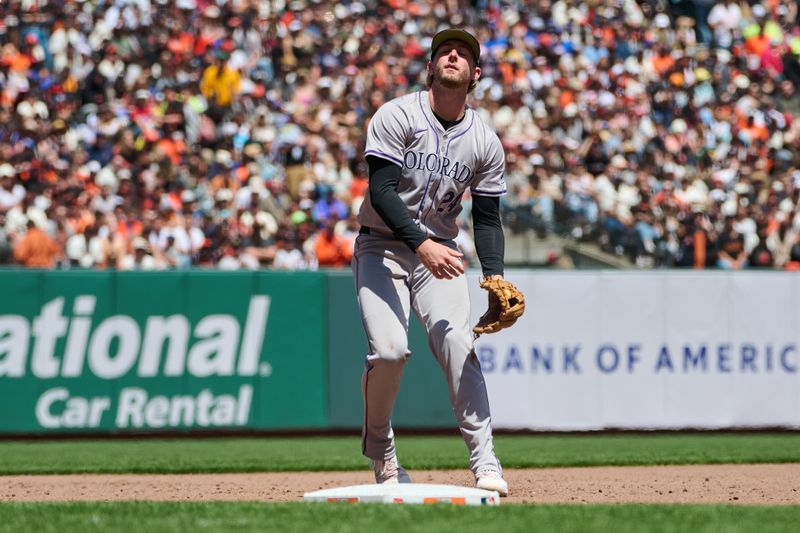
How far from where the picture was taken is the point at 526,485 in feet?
26.2

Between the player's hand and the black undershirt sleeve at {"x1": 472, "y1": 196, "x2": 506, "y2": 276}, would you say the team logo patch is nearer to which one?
the black undershirt sleeve at {"x1": 472, "y1": 196, "x2": 506, "y2": 276}

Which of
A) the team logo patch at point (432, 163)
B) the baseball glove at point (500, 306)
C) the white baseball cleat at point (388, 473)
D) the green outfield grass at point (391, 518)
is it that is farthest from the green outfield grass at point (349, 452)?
the green outfield grass at point (391, 518)

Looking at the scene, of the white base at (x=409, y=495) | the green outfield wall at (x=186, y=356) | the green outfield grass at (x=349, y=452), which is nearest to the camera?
the white base at (x=409, y=495)

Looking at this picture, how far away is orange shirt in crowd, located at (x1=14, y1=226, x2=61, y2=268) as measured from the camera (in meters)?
13.4

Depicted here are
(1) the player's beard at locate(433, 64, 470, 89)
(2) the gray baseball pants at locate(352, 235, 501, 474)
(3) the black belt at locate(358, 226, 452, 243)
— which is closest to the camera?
(1) the player's beard at locate(433, 64, 470, 89)

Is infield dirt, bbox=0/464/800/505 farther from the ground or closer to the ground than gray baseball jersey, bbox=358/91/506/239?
closer to the ground

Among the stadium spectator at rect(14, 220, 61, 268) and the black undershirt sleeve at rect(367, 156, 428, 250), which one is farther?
the stadium spectator at rect(14, 220, 61, 268)

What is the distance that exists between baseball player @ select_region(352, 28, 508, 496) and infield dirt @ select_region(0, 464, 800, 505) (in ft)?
2.12

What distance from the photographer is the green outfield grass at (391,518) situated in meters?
5.06

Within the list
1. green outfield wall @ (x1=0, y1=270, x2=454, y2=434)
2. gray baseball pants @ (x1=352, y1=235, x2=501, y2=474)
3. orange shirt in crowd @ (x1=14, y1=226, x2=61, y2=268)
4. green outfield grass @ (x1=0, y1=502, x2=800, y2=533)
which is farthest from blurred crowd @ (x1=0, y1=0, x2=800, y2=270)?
green outfield grass @ (x1=0, y1=502, x2=800, y2=533)

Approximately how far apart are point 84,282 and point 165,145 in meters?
4.42

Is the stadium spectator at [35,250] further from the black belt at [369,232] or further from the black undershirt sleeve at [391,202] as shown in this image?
the black undershirt sleeve at [391,202]

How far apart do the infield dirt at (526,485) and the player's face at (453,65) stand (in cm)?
215

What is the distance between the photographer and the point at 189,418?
40.2 feet
